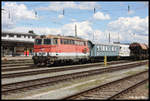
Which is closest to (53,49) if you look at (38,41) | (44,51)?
(44,51)

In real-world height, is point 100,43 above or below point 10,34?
below

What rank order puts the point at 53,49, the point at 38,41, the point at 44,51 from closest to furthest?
the point at 53,49, the point at 44,51, the point at 38,41

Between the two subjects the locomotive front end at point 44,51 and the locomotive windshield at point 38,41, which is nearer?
the locomotive front end at point 44,51

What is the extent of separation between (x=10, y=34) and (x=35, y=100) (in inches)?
3110

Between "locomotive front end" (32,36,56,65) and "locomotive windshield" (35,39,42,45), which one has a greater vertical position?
"locomotive windshield" (35,39,42,45)

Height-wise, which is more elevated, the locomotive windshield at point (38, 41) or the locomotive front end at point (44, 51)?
the locomotive windshield at point (38, 41)

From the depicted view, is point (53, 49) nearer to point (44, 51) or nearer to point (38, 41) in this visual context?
point (44, 51)

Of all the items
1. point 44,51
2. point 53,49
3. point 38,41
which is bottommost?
point 44,51

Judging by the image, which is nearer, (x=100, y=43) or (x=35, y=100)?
(x=35, y=100)

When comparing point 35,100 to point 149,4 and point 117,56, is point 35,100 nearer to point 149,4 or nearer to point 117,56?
point 149,4

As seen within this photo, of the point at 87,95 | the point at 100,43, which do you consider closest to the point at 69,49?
the point at 100,43

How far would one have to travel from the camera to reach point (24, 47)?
4588 centimetres

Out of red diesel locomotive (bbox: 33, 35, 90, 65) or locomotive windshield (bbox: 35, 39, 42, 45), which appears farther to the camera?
locomotive windshield (bbox: 35, 39, 42, 45)

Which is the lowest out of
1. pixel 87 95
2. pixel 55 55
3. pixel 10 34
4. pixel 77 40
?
pixel 87 95
